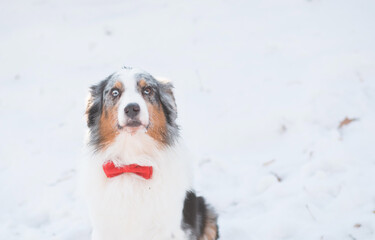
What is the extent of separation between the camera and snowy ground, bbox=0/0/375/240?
15.6ft

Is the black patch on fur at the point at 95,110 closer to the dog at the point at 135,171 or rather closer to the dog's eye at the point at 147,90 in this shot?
the dog at the point at 135,171

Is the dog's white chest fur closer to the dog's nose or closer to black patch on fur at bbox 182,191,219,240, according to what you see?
black patch on fur at bbox 182,191,219,240

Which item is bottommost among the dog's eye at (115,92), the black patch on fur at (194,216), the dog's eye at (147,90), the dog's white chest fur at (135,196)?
the black patch on fur at (194,216)

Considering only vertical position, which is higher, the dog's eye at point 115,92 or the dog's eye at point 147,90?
the dog's eye at point 115,92

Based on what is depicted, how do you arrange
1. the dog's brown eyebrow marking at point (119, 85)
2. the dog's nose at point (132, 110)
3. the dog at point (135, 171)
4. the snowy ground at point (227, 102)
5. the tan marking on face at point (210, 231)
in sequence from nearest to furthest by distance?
1. the dog's nose at point (132, 110)
2. the dog at point (135, 171)
3. the dog's brown eyebrow marking at point (119, 85)
4. the tan marking on face at point (210, 231)
5. the snowy ground at point (227, 102)

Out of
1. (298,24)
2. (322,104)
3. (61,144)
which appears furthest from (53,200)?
(298,24)

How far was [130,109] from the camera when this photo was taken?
3.49m

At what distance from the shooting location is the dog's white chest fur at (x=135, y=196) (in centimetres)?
372

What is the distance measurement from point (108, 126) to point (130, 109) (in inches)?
17.3

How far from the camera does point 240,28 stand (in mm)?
8844

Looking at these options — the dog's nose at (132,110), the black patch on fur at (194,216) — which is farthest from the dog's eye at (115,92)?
the black patch on fur at (194,216)

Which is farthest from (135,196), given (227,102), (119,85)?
(227,102)

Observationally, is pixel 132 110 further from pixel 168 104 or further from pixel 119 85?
pixel 168 104

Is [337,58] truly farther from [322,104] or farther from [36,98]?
[36,98]
